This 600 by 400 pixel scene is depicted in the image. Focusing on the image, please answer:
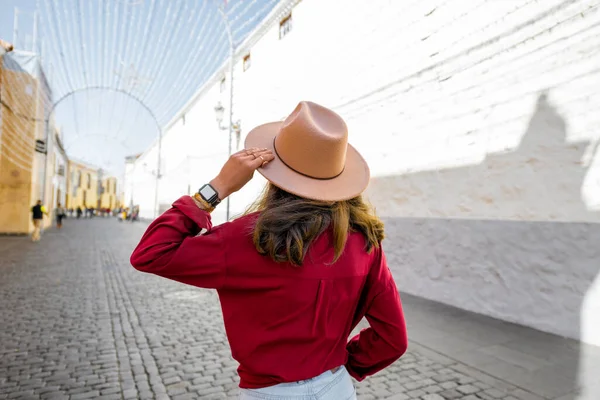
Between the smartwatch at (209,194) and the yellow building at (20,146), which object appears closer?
the smartwatch at (209,194)

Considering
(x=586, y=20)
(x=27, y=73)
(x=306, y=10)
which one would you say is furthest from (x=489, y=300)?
(x=27, y=73)

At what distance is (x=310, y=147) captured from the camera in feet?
3.95

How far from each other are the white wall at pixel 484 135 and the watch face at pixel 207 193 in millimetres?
4661

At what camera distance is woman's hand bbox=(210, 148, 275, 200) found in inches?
45.9

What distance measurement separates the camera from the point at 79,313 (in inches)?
222

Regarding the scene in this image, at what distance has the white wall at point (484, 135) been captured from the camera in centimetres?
458

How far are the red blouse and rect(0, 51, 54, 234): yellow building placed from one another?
18.6 metres

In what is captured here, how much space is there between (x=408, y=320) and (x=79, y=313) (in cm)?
451

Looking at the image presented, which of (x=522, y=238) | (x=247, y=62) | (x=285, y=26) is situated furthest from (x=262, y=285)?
(x=247, y=62)

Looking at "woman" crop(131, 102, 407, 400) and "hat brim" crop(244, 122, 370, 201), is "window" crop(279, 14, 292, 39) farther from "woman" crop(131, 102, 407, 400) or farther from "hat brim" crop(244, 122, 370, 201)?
"woman" crop(131, 102, 407, 400)

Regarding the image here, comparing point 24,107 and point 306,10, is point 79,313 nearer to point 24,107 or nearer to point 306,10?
point 306,10


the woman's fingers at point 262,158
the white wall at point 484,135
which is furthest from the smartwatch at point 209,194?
the white wall at point 484,135

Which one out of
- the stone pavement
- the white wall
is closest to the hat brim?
the stone pavement

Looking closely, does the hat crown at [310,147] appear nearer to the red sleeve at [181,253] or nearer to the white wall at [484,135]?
the red sleeve at [181,253]
